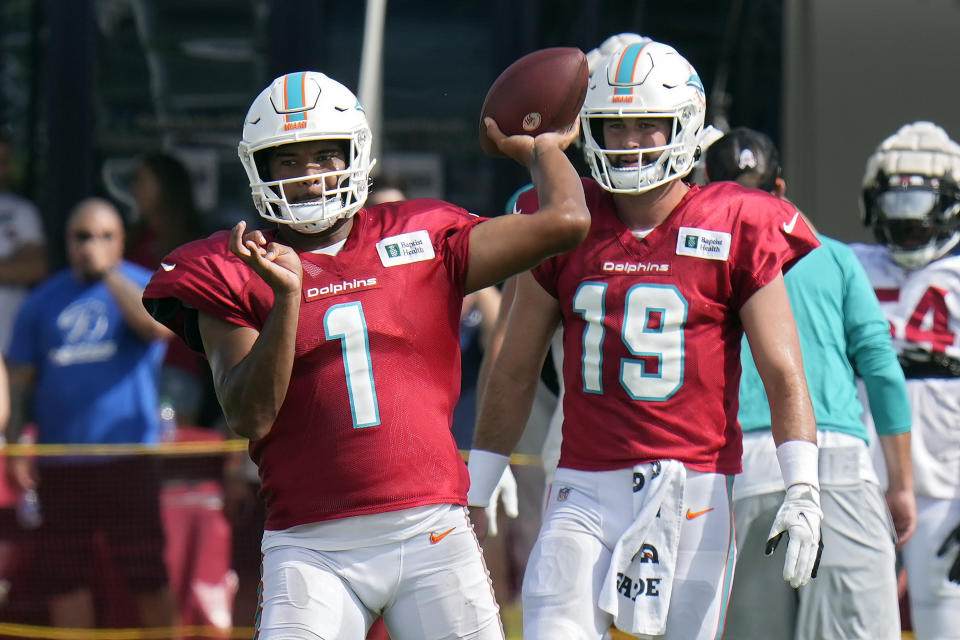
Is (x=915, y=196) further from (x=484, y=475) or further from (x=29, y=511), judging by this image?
(x=29, y=511)

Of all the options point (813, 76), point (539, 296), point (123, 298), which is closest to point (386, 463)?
point (539, 296)

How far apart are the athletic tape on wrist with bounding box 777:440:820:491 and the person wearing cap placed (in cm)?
76

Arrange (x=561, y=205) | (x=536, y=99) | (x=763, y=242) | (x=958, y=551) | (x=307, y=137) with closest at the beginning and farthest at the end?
(x=561, y=205) → (x=307, y=137) → (x=536, y=99) → (x=763, y=242) → (x=958, y=551)

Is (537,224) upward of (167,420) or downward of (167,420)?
upward

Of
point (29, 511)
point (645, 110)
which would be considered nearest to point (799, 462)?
point (645, 110)

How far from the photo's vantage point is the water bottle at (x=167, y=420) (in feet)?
23.1

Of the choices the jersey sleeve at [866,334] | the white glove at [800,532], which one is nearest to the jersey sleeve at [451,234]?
the white glove at [800,532]

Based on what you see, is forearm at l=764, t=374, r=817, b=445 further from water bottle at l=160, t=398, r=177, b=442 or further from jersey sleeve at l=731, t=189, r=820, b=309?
water bottle at l=160, t=398, r=177, b=442

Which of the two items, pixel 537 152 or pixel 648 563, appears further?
pixel 648 563

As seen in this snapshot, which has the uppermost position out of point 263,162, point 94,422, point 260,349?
point 263,162

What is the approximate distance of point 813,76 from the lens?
8.02 m

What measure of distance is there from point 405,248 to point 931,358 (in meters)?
2.57

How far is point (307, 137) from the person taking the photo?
367cm

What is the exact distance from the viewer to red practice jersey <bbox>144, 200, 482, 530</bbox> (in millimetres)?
3580
